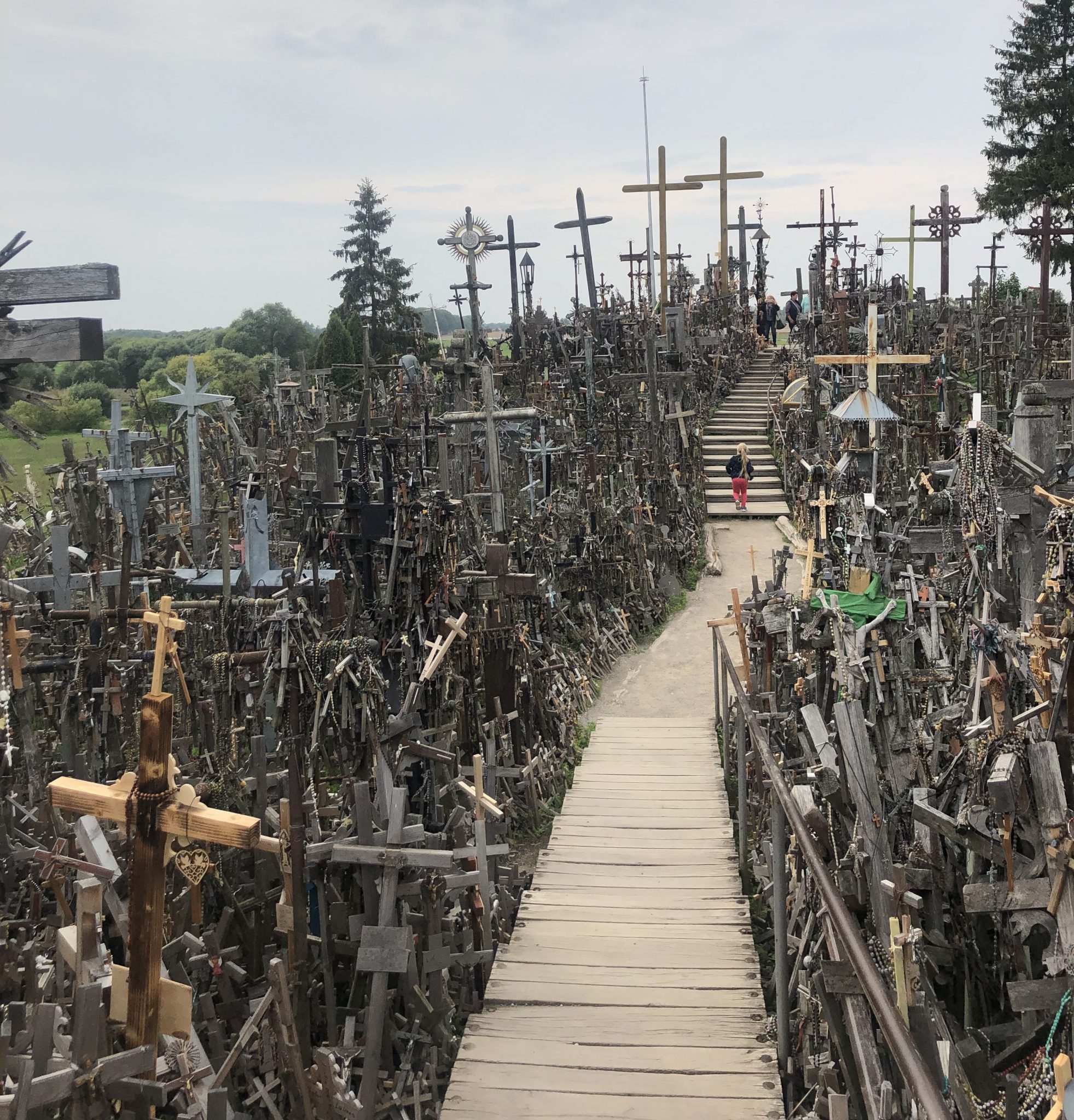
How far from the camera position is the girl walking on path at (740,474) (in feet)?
60.1

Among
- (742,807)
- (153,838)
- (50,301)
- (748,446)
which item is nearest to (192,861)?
(153,838)

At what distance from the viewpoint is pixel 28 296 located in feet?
10.2

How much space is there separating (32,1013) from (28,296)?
231 cm

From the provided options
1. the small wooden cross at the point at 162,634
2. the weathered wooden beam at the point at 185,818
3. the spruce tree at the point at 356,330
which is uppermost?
the spruce tree at the point at 356,330

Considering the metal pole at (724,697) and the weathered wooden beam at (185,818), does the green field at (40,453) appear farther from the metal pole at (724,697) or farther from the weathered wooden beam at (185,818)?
the weathered wooden beam at (185,818)

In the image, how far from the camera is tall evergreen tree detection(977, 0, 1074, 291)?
28750mm

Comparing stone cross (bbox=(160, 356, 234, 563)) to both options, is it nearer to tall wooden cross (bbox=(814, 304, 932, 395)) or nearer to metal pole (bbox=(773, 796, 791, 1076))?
tall wooden cross (bbox=(814, 304, 932, 395))

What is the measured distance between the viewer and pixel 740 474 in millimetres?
18984

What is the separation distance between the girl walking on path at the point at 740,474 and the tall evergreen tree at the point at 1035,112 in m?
14.1

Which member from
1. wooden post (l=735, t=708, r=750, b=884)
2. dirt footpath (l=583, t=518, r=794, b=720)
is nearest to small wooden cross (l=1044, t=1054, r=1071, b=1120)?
wooden post (l=735, t=708, r=750, b=884)

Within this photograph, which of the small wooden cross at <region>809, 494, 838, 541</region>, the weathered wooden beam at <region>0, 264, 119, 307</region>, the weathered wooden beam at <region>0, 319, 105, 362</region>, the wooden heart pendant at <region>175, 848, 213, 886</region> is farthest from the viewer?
the small wooden cross at <region>809, 494, 838, 541</region>

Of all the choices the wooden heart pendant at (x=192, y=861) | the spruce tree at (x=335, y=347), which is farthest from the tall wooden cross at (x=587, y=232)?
the wooden heart pendant at (x=192, y=861)

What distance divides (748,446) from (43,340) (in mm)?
18835

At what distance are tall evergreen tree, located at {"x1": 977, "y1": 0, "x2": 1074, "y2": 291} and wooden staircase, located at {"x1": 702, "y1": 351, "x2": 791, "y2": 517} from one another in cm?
889
